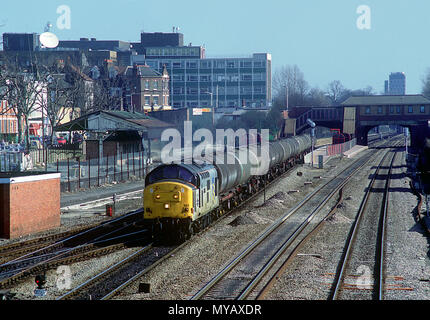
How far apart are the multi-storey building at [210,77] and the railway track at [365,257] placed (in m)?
120

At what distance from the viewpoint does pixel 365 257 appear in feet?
74.1

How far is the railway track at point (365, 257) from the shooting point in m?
17.7

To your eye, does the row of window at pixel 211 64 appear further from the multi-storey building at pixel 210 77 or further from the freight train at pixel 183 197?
the freight train at pixel 183 197

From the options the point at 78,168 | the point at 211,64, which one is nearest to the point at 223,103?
the point at 211,64

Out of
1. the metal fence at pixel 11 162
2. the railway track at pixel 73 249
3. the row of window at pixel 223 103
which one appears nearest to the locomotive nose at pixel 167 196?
the railway track at pixel 73 249

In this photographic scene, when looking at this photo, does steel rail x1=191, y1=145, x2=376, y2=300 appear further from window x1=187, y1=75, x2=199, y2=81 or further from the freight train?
window x1=187, y1=75, x2=199, y2=81

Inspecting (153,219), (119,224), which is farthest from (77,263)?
(119,224)

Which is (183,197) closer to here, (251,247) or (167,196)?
(167,196)

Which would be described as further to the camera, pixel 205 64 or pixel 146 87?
pixel 205 64

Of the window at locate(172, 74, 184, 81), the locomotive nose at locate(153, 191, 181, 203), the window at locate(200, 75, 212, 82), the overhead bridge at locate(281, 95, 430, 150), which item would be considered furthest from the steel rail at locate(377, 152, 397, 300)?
the window at locate(172, 74, 184, 81)

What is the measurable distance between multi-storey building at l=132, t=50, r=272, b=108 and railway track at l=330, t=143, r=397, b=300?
394ft

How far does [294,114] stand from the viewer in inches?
4424

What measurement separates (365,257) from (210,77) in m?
139

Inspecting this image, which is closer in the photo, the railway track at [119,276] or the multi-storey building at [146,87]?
the railway track at [119,276]
